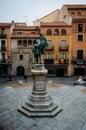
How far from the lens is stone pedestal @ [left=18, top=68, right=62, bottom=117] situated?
12875 mm

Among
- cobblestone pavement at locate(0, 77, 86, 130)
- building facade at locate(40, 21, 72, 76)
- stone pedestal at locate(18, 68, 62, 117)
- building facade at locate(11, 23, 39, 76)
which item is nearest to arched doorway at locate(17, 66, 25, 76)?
building facade at locate(11, 23, 39, 76)

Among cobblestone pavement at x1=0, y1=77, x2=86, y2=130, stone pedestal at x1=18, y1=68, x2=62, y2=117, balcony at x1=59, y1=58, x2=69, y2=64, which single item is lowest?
cobblestone pavement at x1=0, y1=77, x2=86, y2=130

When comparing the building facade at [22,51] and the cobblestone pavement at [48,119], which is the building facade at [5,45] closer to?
the building facade at [22,51]

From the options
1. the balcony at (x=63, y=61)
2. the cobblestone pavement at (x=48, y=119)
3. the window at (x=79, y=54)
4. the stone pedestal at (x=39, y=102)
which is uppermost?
the window at (x=79, y=54)

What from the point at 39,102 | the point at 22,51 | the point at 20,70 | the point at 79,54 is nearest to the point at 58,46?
the point at 79,54

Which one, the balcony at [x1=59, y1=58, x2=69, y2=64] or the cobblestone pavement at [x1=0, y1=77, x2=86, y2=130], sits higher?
the balcony at [x1=59, y1=58, x2=69, y2=64]

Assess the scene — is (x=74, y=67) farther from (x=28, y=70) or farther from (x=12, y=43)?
(x=12, y=43)

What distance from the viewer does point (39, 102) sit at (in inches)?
523

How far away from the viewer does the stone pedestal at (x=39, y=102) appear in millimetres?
12875

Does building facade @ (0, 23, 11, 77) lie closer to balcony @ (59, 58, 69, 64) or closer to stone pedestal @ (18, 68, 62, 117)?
balcony @ (59, 58, 69, 64)

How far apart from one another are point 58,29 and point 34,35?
4658 millimetres

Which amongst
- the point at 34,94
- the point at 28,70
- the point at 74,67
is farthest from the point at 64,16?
→ the point at 34,94

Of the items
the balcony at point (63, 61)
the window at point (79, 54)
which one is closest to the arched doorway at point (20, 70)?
the balcony at point (63, 61)

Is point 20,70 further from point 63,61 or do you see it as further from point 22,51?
point 63,61
